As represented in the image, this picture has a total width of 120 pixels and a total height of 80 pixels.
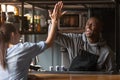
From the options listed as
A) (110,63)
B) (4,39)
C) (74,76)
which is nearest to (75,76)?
(74,76)

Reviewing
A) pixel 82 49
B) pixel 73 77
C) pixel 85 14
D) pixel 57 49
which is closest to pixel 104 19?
pixel 85 14

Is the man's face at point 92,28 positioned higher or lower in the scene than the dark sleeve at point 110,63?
higher

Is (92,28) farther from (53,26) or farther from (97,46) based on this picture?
(53,26)

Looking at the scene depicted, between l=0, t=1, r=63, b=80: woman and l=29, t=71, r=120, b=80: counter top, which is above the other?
l=0, t=1, r=63, b=80: woman

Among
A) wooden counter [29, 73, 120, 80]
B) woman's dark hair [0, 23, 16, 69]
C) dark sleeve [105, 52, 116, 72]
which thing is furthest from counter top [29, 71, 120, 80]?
woman's dark hair [0, 23, 16, 69]

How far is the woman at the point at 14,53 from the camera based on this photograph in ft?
6.52

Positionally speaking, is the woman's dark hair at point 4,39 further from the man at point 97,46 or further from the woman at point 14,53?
the man at point 97,46

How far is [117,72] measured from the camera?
7.40 ft

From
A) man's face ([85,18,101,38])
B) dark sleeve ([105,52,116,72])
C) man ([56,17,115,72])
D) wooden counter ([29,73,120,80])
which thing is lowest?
wooden counter ([29,73,120,80])

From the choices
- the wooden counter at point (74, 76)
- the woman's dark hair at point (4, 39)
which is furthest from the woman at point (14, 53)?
the wooden counter at point (74, 76)

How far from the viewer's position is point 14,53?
2.01 metres

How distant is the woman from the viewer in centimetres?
199

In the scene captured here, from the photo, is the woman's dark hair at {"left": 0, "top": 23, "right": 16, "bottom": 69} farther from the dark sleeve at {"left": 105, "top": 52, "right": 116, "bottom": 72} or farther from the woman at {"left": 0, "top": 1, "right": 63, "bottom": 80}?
the dark sleeve at {"left": 105, "top": 52, "right": 116, "bottom": 72}

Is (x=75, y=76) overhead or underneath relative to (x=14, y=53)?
underneath
